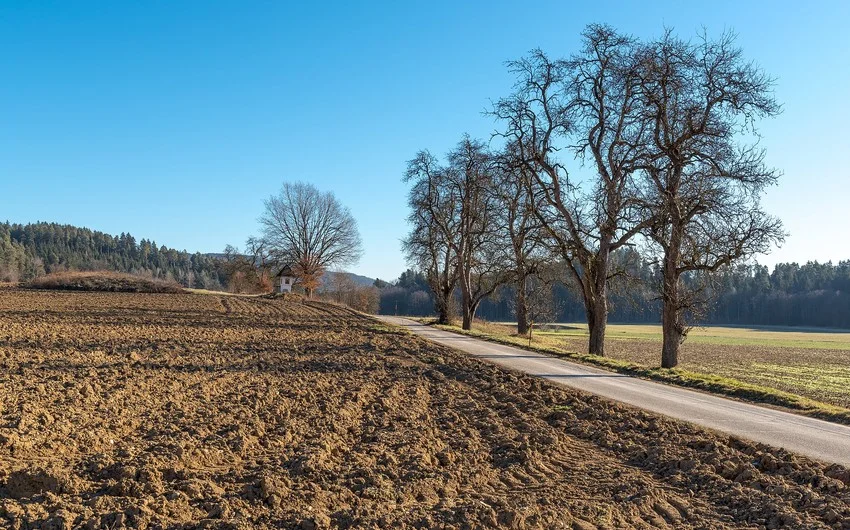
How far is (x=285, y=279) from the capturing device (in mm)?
64375

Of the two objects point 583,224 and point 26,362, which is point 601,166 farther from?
point 26,362

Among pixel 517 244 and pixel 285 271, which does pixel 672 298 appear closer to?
pixel 517 244

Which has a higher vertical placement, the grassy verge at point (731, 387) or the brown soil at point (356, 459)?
the grassy verge at point (731, 387)

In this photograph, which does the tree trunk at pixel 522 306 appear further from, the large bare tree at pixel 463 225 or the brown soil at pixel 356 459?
the brown soil at pixel 356 459

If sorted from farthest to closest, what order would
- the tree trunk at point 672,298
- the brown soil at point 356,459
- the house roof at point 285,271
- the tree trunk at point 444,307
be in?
the house roof at point 285,271
the tree trunk at point 444,307
the tree trunk at point 672,298
the brown soil at point 356,459

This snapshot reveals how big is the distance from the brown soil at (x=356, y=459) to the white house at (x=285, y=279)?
49.1 metres

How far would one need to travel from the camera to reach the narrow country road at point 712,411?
949cm

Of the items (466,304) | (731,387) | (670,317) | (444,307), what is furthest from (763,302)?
(731,387)

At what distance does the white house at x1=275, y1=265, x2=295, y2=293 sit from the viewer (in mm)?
63812

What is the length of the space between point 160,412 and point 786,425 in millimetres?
10249

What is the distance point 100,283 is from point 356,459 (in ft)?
205

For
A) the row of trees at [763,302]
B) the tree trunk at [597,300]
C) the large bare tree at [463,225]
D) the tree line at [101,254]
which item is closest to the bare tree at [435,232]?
the large bare tree at [463,225]

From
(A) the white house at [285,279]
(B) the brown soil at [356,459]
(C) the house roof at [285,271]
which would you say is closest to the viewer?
(B) the brown soil at [356,459]

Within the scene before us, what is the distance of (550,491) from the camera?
7.07 meters
